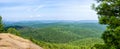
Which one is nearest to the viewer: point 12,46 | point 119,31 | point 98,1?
point 119,31

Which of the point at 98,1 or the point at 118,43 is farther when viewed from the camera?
the point at 98,1

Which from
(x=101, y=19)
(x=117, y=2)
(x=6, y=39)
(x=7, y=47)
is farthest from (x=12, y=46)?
(x=117, y=2)

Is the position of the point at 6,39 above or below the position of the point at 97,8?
below

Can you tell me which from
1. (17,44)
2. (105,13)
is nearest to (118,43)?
(105,13)

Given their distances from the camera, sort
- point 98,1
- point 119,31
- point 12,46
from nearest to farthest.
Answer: point 119,31 → point 12,46 → point 98,1

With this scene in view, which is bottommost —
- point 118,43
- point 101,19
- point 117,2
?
point 118,43

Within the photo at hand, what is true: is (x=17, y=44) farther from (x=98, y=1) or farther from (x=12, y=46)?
(x=98, y=1)
